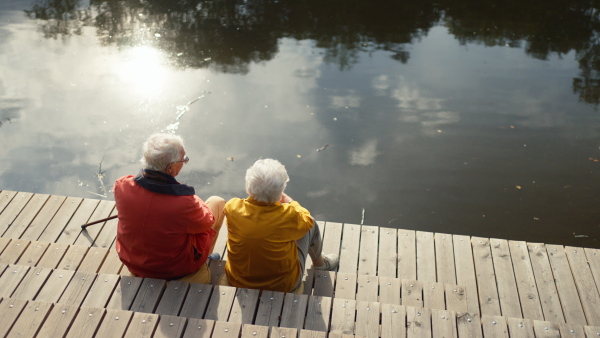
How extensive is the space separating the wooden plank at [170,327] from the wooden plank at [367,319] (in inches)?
33.1

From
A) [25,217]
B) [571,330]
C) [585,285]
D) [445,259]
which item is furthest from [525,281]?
[25,217]

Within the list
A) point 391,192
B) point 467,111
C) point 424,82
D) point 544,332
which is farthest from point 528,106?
point 544,332

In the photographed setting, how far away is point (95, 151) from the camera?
19.3 feet

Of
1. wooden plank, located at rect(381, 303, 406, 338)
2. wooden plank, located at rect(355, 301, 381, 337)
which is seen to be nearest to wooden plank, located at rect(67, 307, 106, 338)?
wooden plank, located at rect(355, 301, 381, 337)

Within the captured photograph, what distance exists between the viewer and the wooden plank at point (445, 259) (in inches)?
157

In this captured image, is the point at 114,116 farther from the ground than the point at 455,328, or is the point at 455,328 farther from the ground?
the point at 455,328

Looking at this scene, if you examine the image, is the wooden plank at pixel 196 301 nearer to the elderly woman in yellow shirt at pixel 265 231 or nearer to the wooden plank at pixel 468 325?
the elderly woman in yellow shirt at pixel 265 231

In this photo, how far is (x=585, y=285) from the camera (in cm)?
386

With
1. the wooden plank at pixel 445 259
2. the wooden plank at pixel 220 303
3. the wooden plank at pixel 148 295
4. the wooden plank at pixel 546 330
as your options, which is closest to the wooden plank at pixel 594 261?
the wooden plank at pixel 445 259

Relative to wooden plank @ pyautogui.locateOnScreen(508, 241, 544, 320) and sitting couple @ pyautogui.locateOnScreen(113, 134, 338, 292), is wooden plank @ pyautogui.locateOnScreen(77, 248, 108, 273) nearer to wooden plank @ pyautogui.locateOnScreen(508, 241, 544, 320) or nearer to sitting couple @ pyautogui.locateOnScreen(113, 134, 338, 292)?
sitting couple @ pyautogui.locateOnScreen(113, 134, 338, 292)

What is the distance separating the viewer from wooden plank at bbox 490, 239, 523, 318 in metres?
3.72

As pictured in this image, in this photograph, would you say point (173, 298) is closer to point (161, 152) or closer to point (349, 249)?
point (161, 152)

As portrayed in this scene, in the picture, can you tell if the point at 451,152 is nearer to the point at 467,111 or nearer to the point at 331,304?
the point at 467,111

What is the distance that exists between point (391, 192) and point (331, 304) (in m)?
2.65
